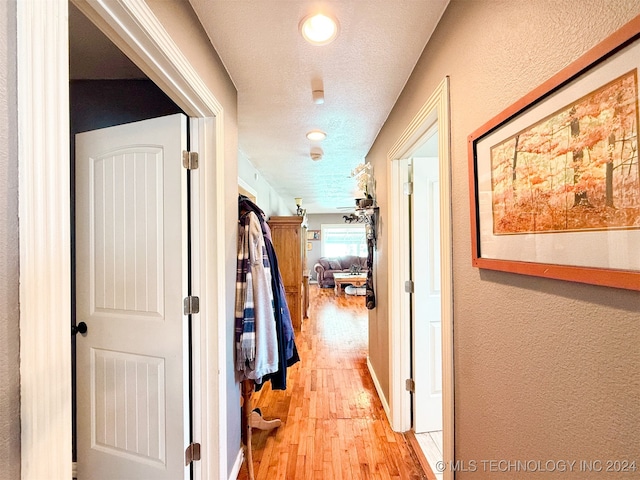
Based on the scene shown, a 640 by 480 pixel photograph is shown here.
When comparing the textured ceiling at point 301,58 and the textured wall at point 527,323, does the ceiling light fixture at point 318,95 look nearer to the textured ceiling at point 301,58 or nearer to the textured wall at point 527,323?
the textured ceiling at point 301,58

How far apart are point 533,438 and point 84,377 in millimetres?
1954

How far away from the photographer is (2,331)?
17.7 inches

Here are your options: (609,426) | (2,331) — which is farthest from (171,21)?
(609,426)

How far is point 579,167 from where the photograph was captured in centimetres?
57

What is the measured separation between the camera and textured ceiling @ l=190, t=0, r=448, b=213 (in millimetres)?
1118

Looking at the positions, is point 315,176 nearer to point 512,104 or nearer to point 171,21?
→ point 171,21

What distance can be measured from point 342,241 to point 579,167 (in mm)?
9217

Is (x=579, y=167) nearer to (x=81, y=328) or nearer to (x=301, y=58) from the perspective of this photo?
(x=301, y=58)

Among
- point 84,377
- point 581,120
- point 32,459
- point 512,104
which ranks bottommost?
point 84,377

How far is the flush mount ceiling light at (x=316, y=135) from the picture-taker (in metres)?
2.36

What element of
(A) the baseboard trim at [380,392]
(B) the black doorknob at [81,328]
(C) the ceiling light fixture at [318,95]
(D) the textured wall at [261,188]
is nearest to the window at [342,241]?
(D) the textured wall at [261,188]

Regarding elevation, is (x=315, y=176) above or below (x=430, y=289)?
above

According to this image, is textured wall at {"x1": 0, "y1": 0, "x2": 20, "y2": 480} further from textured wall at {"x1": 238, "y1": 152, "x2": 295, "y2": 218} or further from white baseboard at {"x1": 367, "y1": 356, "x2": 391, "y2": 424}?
textured wall at {"x1": 238, "y1": 152, "x2": 295, "y2": 218}

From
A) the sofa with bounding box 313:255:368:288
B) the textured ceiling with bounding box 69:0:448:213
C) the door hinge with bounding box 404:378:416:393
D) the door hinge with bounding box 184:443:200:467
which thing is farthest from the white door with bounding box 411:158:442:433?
the sofa with bounding box 313:255:368:288
